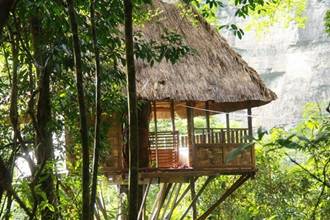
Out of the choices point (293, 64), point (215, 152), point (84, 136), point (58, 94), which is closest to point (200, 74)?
point (215, 152)

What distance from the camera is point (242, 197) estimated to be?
35.9ft

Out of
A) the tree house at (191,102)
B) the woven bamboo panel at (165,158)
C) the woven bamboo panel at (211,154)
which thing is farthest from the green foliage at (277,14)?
the woven bamboo panel at (211,154)

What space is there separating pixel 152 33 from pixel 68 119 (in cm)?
514

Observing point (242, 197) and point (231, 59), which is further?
point (242, 197)

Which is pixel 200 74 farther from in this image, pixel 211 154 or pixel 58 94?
pixel 58 94

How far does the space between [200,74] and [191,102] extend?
0.50m

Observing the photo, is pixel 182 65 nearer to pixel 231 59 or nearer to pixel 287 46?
pixel 231 59

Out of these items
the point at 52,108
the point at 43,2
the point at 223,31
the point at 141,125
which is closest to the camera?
the point at 43,2

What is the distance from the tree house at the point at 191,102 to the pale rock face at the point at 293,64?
18.9m

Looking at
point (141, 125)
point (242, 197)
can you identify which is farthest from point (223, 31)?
point (141, 125)

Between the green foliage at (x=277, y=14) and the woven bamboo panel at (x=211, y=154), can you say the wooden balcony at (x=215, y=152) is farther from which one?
the green foliage at (x=277, y=14)

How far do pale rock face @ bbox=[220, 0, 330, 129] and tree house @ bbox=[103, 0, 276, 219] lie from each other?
1889 centimetres

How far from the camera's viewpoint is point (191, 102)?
8.87m

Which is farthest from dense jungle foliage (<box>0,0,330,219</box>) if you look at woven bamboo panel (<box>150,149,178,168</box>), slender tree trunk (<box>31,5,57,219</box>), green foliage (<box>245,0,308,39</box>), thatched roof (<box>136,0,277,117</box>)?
green foliage (<box>245,0,308,39</box>)
